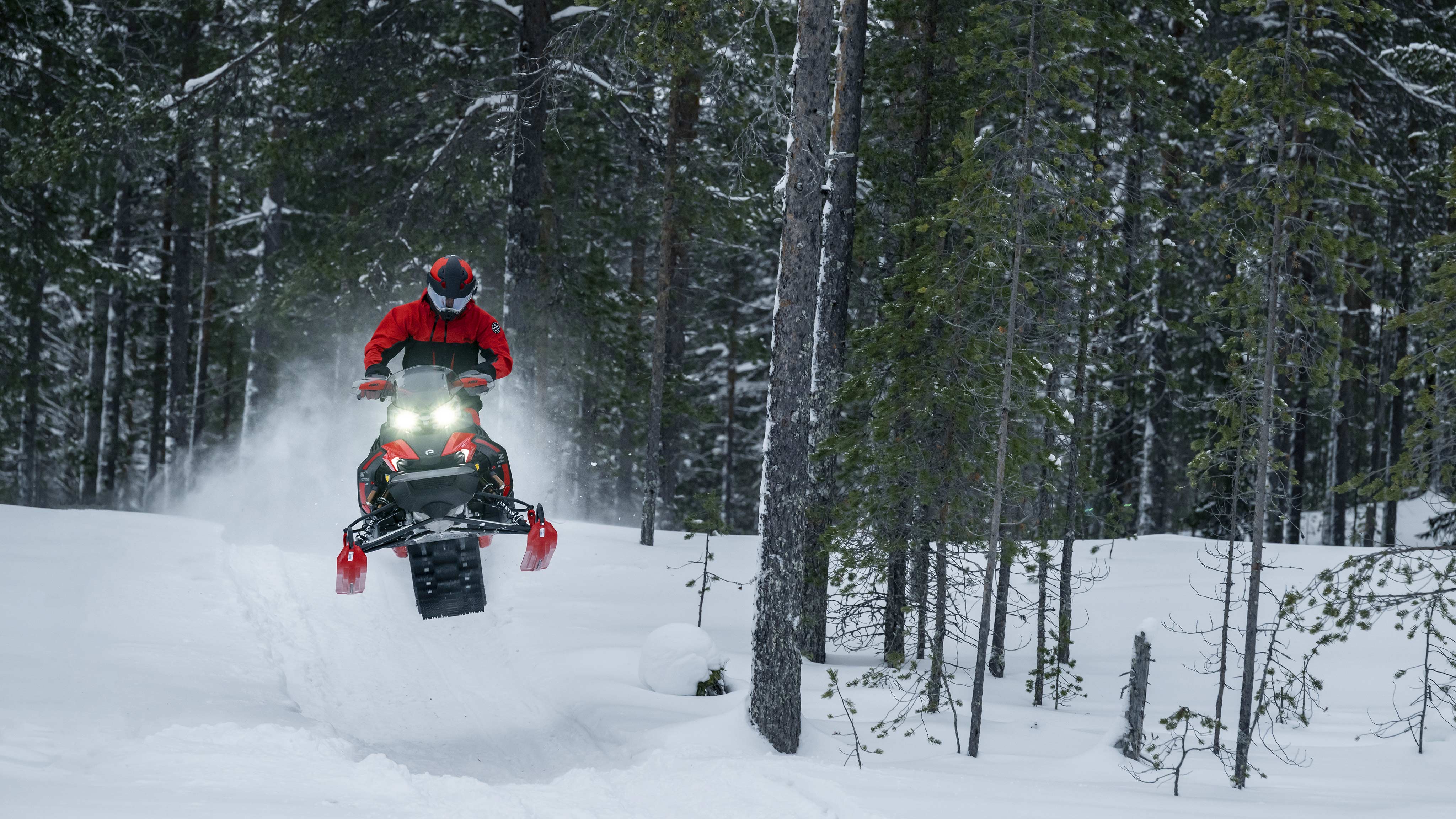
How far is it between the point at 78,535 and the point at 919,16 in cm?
1196

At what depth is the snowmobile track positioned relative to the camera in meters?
8.82

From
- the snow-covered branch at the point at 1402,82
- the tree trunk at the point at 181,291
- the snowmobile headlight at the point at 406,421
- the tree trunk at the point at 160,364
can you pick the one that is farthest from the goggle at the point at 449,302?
the tree trunk at the point at 160,364

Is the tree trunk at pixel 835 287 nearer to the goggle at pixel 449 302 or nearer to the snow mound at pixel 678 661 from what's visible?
the snow mound at pixel 678 661

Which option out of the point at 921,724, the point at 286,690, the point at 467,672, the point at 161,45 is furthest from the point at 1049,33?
the point at 161,45

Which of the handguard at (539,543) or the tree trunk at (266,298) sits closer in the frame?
the handguard at (539,543)

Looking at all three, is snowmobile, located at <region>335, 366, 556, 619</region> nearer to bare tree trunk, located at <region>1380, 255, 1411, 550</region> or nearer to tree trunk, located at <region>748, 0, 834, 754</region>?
tree trunk, located at <region>748, 0, 834, 754</region>

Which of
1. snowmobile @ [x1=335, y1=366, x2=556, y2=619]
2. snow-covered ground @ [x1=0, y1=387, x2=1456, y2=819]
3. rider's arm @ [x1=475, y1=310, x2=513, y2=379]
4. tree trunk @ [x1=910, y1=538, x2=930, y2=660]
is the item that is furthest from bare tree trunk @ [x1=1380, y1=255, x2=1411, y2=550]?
snowmobile @ [x1=335, y1=366, x2=556, y2=619]

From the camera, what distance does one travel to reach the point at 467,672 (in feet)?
35.3

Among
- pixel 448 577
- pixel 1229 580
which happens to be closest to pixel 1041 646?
pixel 1229 580

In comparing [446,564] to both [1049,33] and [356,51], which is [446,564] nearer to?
[1049,33]

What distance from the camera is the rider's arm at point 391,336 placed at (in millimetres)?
9109

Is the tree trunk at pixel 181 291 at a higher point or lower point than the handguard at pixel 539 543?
higher

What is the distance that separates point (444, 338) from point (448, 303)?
1.84ft

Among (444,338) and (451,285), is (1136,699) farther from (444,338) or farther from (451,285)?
(451,285)
